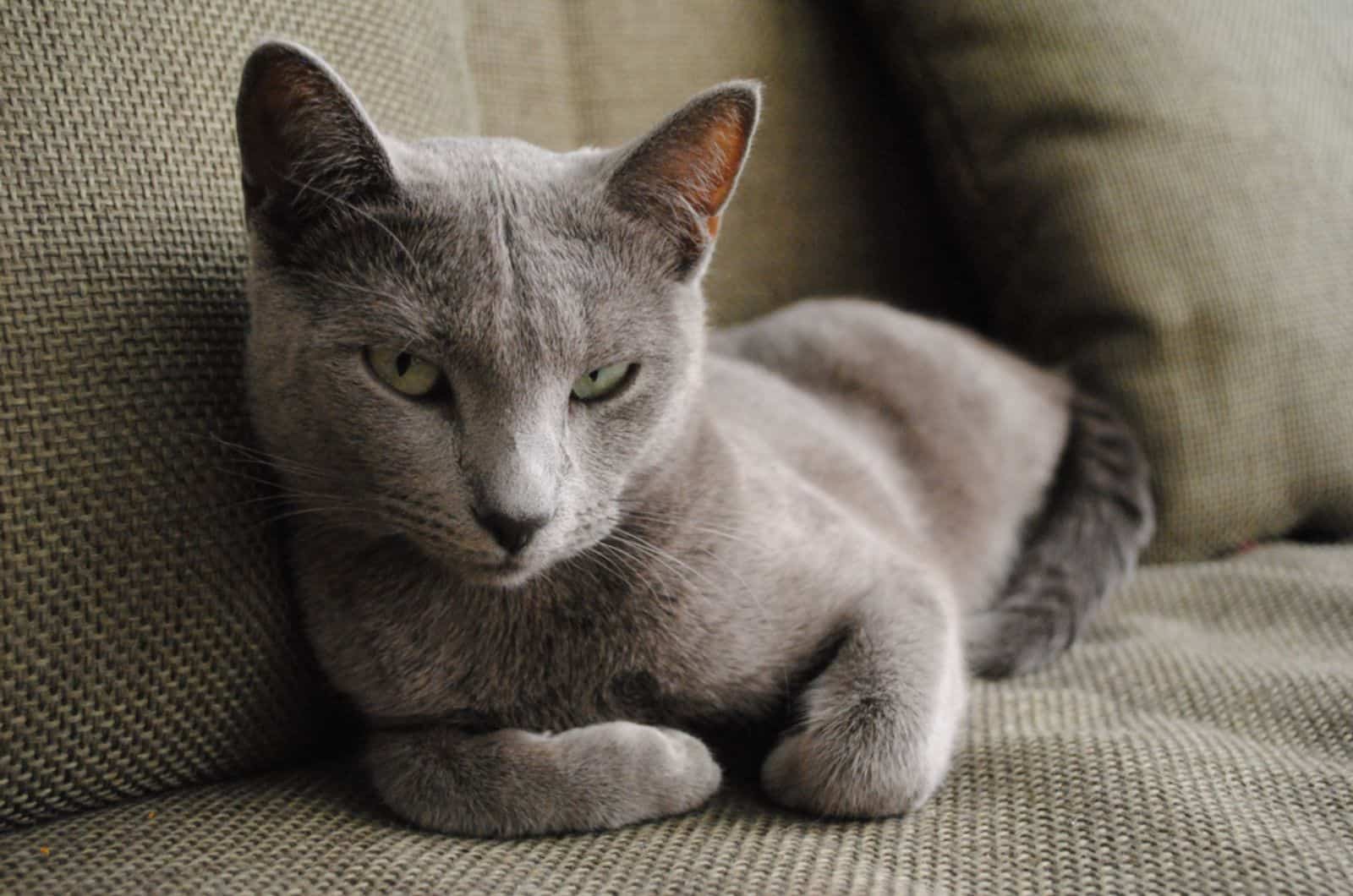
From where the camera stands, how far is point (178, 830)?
2.82 feet

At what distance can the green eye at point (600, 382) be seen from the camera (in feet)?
2.96

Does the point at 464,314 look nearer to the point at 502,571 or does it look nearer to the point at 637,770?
the point at 502,571

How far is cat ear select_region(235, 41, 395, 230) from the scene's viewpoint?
817 millimetres

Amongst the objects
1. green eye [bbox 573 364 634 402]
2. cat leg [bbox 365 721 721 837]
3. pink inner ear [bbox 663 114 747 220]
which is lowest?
cat leg [bbox 365 721 721 837]

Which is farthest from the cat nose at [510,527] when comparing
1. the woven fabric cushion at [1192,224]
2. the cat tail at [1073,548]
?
the woven fabric cushion at [1192,224]

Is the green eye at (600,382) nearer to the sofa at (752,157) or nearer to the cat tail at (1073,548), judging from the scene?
the sofa at (752,157)

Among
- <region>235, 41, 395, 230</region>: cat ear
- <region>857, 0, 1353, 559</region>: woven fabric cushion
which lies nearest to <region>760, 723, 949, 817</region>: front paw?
<region>235, 41, 395, 230</region>: cat ear

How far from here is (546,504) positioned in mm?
814

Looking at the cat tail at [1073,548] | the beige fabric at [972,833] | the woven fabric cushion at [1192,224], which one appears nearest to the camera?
the beige fabric at [972,833]

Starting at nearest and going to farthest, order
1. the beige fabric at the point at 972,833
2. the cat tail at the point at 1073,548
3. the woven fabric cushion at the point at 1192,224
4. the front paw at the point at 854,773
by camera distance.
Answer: the beige fabric at the point at 972,833, the front paw at the point at 854,773, the cat tail at the point at 1073,548, the woven fabric cushion at the point at 1192,224

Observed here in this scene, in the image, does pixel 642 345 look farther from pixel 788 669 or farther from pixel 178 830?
pixel 178 830

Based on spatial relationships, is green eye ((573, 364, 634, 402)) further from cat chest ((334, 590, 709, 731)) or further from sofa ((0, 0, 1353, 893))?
sofa ((0, 0, 1353, 893))

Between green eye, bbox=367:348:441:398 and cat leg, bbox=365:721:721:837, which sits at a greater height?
green eye, bbox=367:348:441:398

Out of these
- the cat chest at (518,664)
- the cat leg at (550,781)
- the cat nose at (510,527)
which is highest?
the cat nose at (510,527)
